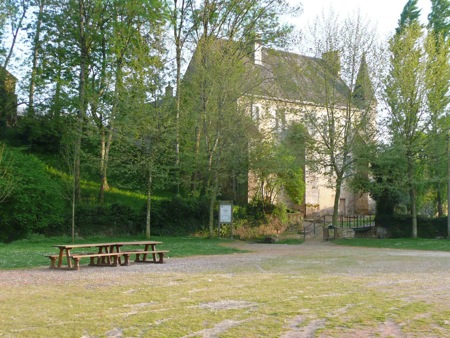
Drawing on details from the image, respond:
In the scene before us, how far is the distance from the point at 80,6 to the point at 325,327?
1158 inches

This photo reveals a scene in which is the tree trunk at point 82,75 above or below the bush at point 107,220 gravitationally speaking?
above

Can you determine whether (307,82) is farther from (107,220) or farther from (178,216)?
(107,220)

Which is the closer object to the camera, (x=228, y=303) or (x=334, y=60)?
(x=228, y=303)

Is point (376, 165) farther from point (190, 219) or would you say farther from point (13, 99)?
point (13, 99)

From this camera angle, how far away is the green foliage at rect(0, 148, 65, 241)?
26.9 metres

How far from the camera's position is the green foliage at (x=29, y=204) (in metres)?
26.9

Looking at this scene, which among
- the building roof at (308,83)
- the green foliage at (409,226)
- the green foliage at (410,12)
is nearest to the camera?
the building roof at (308,83)

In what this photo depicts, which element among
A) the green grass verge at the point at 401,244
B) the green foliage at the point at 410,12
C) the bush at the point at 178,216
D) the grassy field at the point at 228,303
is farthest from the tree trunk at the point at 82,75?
the green foliage at the point at 410,12

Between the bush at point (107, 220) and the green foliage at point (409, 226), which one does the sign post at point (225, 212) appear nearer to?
the bush at point (107, 220)

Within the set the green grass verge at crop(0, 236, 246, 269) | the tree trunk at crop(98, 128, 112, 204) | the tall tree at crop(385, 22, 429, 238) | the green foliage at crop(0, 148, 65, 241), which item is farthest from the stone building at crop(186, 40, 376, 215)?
the green foliage at crop(0, 148, 65, 241)

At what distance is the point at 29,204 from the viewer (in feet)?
89.5

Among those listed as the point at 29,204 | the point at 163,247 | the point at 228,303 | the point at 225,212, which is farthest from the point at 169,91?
the point at 228,303

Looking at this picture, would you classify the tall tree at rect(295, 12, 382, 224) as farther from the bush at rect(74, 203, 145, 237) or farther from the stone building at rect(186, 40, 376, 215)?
the bush at rect(74, 203, 145, 237)

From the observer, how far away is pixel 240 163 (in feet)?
106
